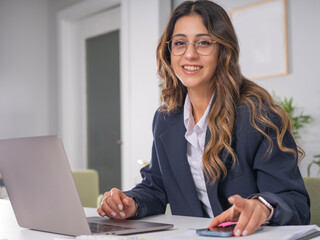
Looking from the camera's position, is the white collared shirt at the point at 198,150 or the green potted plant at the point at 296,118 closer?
the white collared shirt at the point at 198,150

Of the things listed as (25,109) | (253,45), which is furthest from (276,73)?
(25,109)

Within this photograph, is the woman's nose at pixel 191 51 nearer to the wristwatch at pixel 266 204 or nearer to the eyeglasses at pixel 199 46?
the eyeglasses at pixel 199 46

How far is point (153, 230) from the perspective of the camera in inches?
38.7

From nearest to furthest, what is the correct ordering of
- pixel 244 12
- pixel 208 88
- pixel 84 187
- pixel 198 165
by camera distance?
1. pixel 198 165
2. pixel 208 88
3. pixel 84 187
4. pixel 244 12

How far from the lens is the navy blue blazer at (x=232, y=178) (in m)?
1.11

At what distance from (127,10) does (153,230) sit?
366 centimetres

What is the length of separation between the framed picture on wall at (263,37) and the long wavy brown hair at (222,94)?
194cm

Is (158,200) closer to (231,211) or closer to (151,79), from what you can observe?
(231,211)

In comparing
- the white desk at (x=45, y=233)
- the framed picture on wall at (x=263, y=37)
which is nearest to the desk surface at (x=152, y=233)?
the white desk at (x=45, y=233)

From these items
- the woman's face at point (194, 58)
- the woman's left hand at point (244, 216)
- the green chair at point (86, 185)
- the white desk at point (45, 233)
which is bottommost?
the green chair at point (86, 185)

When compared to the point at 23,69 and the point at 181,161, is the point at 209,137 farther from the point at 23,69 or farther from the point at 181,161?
the point at 23,69

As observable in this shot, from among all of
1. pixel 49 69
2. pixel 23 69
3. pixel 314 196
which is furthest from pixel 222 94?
pixel 49 69

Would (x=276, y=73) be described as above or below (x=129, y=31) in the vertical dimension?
below

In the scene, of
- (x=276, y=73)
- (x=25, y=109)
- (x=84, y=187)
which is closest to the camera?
(x=84, y=187)
